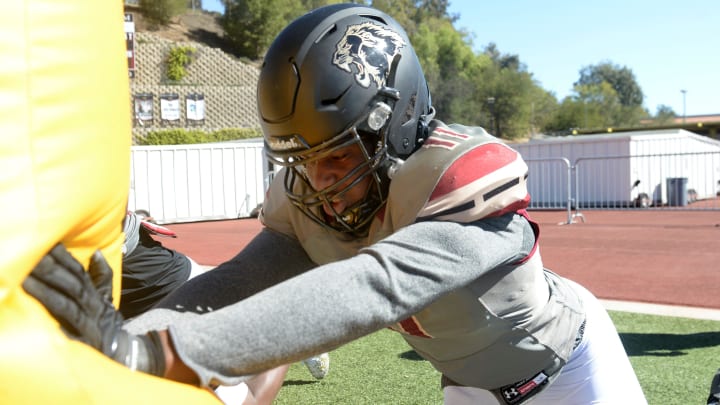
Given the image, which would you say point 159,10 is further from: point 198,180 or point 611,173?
point 611,173

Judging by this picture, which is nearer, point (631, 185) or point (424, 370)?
point (424, 370)

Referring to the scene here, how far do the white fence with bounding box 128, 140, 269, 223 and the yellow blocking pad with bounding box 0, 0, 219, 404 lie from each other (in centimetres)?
1840

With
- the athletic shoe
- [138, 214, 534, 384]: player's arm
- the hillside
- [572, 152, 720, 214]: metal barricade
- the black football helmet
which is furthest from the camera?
the hillside

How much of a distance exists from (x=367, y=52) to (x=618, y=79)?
133730 mm

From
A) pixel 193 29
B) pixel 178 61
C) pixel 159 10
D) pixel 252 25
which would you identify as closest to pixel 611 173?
pixel 178 61

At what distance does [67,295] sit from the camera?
1097 millimetres

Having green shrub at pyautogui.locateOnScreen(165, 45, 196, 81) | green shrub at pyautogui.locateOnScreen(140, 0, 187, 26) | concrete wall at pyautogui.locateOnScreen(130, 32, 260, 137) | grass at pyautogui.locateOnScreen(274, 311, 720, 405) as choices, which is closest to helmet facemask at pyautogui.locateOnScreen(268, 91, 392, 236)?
grass at pyautogui.locateOnScreen(274, 311, 720, 405)

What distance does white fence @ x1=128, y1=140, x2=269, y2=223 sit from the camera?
1997cm

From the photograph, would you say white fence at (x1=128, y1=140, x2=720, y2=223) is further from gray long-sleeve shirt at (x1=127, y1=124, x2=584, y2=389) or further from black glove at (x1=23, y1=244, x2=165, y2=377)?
black glove at (x1=23, y1=244, x2=165, y2=377)

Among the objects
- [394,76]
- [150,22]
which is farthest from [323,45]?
[150,22]

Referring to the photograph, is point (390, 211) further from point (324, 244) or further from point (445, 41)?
point (445, 41)

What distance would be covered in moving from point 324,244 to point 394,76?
1.75 ft

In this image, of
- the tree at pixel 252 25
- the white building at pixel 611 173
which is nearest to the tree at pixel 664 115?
the tree at pixel 252 25

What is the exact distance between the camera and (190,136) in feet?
153
